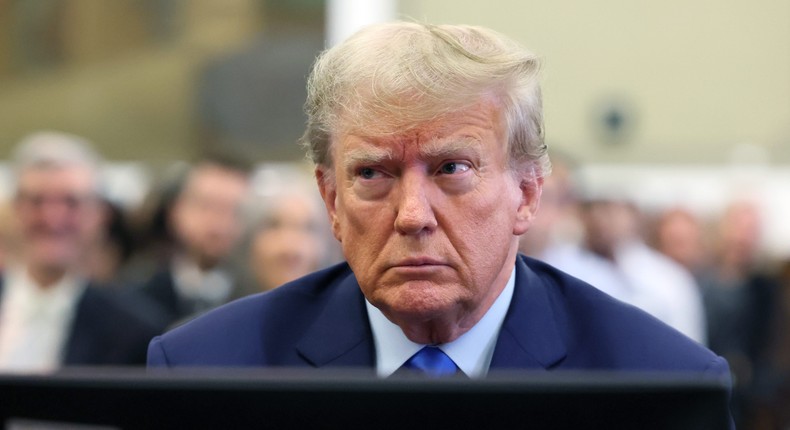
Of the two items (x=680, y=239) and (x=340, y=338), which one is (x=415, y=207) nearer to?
(x=340, y=338)

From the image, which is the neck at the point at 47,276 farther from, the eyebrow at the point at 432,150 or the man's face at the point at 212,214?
the eyebrow at the point at 432,150

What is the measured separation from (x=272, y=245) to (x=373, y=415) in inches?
157

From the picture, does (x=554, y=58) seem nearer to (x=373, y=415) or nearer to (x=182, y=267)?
(x=182, y=267)

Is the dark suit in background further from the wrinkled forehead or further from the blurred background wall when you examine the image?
the blurred background wall

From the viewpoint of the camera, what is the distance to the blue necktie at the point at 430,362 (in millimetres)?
2760

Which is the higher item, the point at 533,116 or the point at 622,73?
the point at 533,116

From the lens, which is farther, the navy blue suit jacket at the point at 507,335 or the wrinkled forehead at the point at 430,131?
the navy blue suit jacket at the point at 507,335

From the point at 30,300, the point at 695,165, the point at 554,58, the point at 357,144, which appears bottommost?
the point at 695,165

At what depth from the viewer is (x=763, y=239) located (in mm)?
9305

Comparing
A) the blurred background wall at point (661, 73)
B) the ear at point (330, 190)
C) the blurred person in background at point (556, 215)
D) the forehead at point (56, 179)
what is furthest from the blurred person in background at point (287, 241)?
the blurred background wall at point (661, 73)

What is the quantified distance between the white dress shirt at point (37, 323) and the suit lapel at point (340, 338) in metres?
2.38

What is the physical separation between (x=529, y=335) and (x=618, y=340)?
171 millimetres

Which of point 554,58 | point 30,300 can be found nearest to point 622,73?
point 554,58

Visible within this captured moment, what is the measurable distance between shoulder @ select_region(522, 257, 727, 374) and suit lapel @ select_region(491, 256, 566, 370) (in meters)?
0.02
